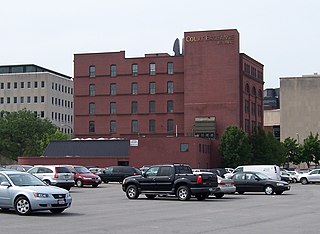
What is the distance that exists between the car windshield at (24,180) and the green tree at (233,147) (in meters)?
73.9

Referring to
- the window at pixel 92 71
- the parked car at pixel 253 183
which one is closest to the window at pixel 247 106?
the window at pixel 92 71

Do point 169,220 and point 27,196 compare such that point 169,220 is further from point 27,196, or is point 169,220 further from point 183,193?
point 183,193

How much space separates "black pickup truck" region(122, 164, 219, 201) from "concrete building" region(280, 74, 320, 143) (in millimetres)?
115459

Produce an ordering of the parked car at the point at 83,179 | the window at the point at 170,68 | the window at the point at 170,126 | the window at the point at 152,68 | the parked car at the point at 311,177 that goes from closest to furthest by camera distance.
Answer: the parked car at the point at 83,179 → the parked car at the point at 311,177 → the window at the point at 170,68 → the window at the point at 170,126 → the window at the point at 152,68

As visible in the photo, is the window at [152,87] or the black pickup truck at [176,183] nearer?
the black pickup truck at [176,183]

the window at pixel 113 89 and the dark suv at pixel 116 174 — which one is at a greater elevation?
the window at pixel 113 89

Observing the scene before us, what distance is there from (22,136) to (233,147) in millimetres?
40502

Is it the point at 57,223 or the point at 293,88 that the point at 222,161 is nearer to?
the point at 293,88

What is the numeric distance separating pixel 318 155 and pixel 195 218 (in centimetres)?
9408

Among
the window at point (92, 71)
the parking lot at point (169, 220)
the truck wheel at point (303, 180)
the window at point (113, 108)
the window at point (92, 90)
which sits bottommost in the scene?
the truck wheel at point (303, 180)

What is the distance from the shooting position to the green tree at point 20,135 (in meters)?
116

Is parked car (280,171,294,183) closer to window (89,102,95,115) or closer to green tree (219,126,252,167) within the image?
green tree (219,126,252,167)

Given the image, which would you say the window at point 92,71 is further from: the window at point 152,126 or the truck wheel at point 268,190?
the truck wheel at point 268,190

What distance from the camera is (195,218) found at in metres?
21.7
